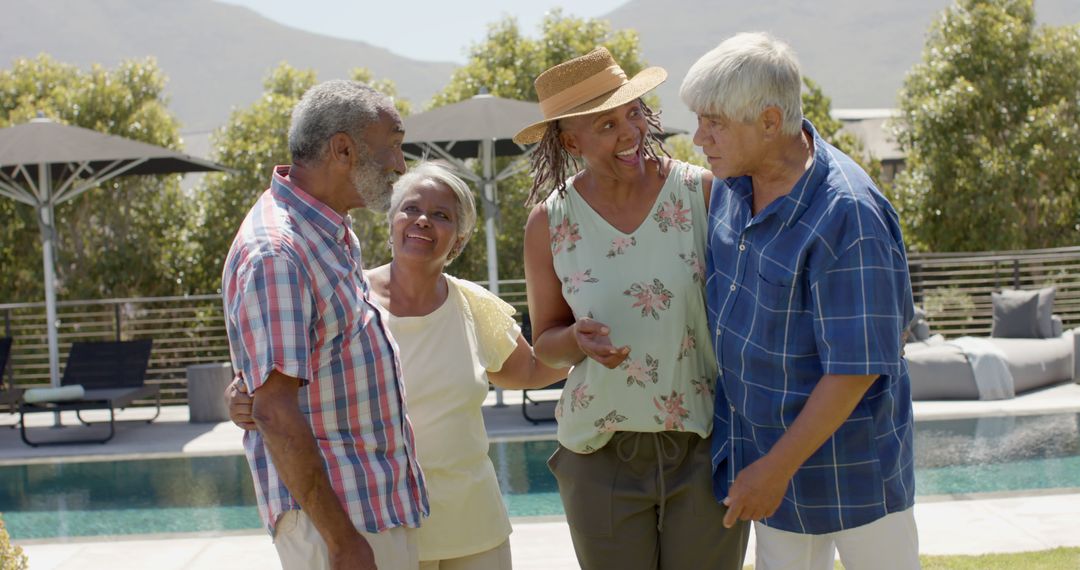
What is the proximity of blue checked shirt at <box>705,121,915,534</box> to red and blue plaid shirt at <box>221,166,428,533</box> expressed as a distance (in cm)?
72

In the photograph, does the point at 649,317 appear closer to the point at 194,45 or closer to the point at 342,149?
the point at 342,149

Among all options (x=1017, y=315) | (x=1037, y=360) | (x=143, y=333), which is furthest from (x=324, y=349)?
(x=143, y=333)

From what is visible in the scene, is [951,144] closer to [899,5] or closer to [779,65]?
[779,65]

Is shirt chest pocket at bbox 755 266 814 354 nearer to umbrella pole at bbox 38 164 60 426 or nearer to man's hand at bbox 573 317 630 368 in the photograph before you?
man's hand at bbox 573 317 630 368

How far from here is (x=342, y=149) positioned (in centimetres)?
214

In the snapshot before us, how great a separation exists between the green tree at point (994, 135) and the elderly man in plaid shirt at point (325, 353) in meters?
15.3

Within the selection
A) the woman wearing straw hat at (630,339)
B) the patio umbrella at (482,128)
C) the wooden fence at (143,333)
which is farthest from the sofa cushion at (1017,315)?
the woman wearing straw hat at (630,339)

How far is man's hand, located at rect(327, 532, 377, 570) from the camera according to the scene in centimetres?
201

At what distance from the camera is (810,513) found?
233 cm

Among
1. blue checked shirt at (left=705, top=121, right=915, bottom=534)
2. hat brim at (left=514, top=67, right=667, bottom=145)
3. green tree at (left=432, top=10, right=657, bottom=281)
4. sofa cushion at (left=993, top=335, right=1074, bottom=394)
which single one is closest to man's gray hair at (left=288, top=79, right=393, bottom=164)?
hat brim at (left=514, top=67, right=667, bottom=145)

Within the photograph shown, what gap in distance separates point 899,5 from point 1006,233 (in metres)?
148

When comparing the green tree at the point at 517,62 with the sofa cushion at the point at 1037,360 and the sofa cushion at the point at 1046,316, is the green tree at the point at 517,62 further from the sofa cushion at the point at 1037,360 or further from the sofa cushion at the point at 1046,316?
the sofa cushion at the point at 1037,360

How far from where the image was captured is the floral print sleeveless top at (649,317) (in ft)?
8.38

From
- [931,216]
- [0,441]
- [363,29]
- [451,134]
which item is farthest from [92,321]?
[363,29]
